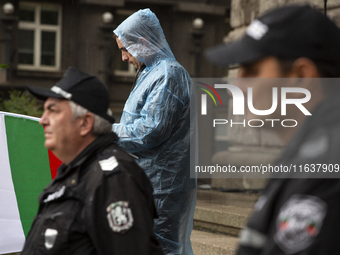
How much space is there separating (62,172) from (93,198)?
11.2 inches

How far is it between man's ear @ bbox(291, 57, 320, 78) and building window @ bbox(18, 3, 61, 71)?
19543mm

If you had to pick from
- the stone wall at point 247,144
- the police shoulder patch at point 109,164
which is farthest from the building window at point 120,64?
the police shoulder patch at point 109,164

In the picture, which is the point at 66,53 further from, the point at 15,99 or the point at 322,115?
the point at 322,115

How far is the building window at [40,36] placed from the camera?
65.3 feet

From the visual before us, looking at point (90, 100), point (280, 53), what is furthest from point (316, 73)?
point (90, 100)

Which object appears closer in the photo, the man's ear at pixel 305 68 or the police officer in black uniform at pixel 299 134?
the police officer in black uniform at pixel 299 134

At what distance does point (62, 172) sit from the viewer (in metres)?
2.07

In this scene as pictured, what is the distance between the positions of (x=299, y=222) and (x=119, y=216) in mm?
1117

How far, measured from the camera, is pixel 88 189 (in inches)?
74.6

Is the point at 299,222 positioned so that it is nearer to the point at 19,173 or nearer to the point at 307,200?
the point at 307,200

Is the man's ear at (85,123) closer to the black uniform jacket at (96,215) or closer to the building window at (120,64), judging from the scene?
the black uniform jacket at (96,215)

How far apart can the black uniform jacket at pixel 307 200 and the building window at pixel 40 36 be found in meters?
19.7

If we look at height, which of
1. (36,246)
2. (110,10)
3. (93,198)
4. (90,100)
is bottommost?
(36,246)

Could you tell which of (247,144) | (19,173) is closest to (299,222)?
(19,173)
